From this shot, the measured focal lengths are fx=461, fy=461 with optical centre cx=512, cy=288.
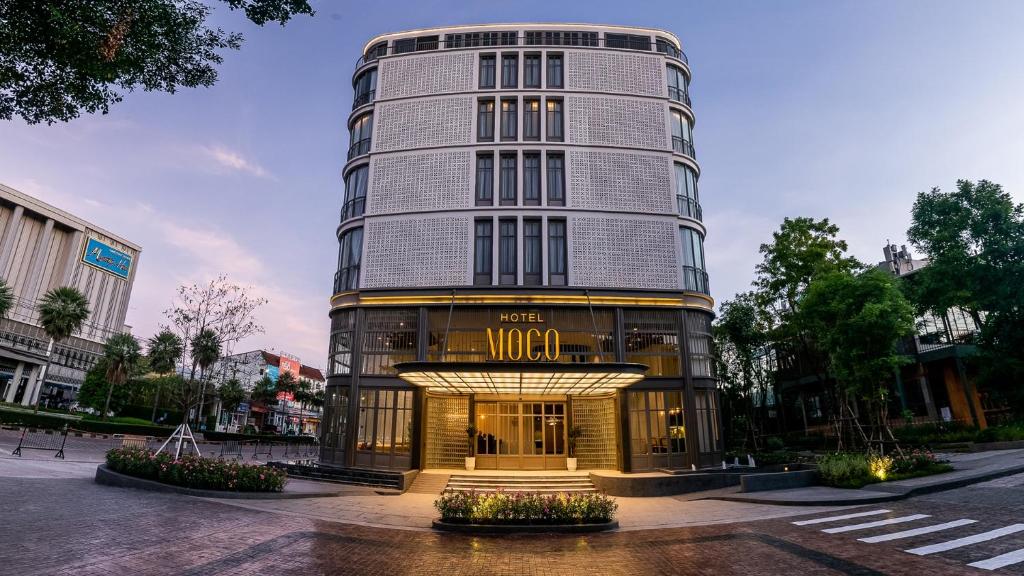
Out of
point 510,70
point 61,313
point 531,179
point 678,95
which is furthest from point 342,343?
point 61,313

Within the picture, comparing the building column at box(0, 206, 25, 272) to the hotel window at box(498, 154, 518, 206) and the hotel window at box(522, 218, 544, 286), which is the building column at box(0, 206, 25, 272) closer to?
the hotel window at box(498, 154, 518, 206)

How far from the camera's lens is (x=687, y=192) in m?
27.0

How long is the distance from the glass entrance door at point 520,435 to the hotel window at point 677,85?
64.9 ft

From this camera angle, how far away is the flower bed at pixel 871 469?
17438 mm

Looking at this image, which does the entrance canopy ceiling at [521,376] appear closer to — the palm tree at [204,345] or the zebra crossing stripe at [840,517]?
the zebra crossing stripe at [840,517]

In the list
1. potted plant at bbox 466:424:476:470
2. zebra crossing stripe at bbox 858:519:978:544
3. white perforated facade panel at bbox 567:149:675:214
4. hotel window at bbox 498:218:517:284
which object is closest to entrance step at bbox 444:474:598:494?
potted plant at bbox 466:424:476:470

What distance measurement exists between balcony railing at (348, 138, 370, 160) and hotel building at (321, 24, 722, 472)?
13cm

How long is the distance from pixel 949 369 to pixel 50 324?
8396 cm

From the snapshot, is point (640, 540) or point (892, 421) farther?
point (892, 421)

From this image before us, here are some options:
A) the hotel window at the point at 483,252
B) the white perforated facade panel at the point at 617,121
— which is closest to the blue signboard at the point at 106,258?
the hotel window at the point at 483,252

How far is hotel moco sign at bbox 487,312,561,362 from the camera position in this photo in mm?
22359

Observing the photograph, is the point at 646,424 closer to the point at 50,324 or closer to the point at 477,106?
the point at 477,106

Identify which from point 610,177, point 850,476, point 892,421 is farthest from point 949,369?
point 610,177

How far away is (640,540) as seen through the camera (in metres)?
11.4
